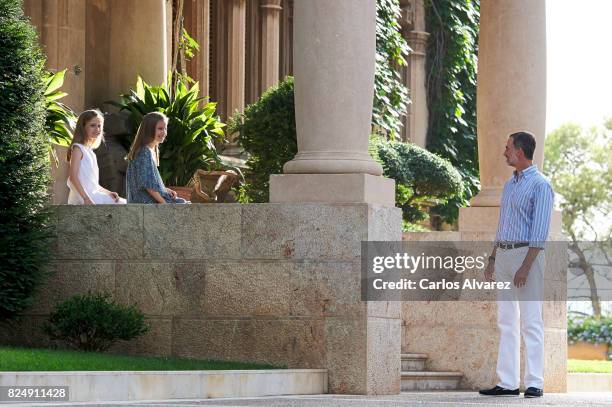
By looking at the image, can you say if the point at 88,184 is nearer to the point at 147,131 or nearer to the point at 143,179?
the point at 143,179

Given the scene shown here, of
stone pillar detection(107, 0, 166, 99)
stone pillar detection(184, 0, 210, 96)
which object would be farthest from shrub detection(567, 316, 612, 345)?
stone pillar detection(107, 0, 166, 99)

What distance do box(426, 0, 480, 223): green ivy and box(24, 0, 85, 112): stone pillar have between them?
1383 cm

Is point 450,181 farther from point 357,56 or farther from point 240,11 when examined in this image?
point 357,56

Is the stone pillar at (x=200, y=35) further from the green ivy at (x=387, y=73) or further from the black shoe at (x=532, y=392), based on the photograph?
the black shoe at (x=532, y=392)

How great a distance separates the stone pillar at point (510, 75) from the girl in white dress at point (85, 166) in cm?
425

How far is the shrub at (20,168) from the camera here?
1169 cm

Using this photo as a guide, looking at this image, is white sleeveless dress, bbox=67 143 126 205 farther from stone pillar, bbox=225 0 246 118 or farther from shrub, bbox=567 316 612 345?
shrub, bbox=567 316 612 345

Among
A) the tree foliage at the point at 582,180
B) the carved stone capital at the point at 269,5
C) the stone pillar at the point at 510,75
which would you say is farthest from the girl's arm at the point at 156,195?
the tree foliage at the point at 582,180

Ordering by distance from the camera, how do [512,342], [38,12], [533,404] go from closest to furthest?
[533,404] < [512,342] < [38,12]

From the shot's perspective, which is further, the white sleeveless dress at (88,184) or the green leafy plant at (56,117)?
the green leafy plant at (56,117)

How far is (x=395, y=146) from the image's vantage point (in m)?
24.8

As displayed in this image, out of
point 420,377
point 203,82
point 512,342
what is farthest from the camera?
point 203,82

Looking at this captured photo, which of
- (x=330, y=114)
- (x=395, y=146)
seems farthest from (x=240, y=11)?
(x=330, y=114)

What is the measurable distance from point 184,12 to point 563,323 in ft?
35.6
